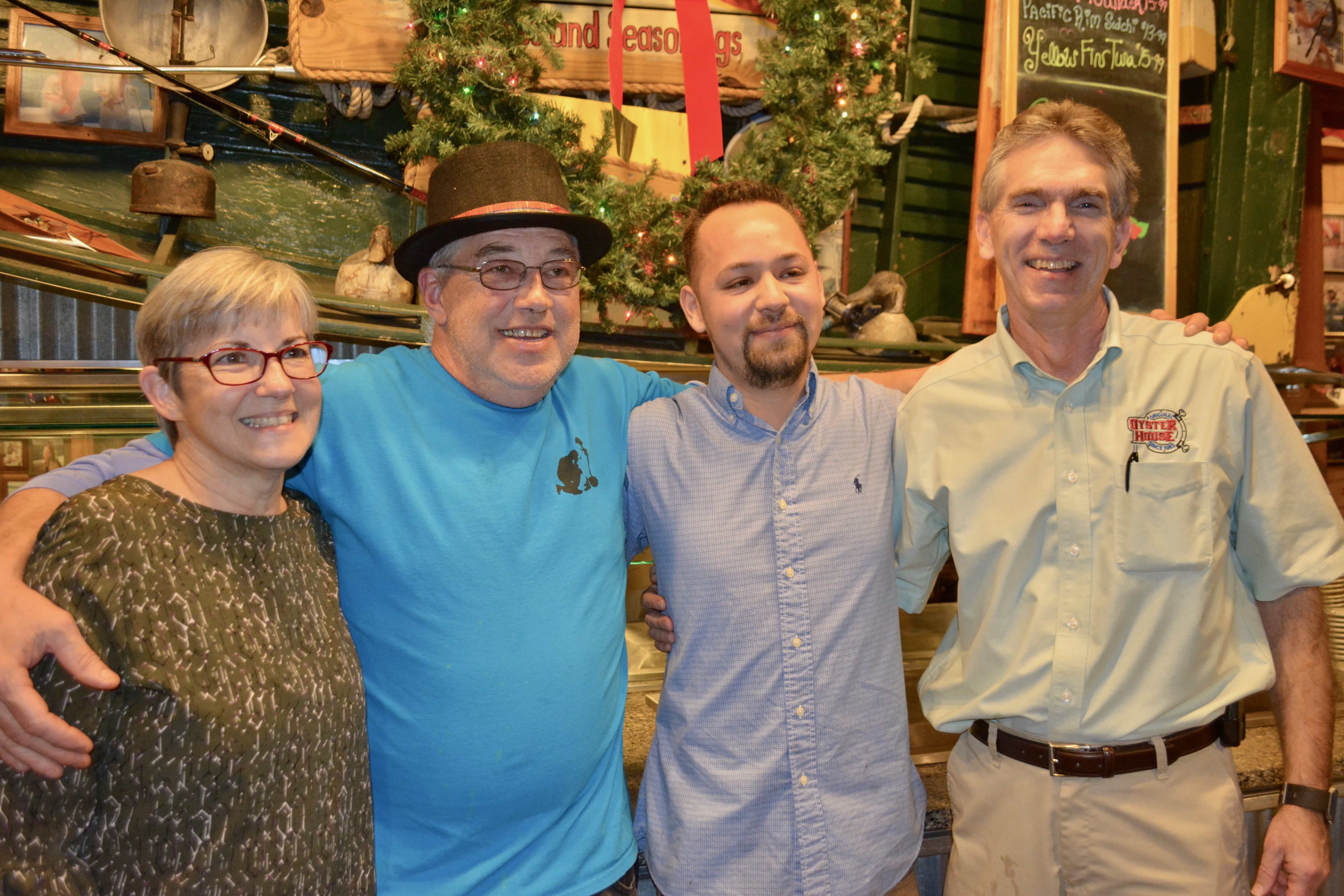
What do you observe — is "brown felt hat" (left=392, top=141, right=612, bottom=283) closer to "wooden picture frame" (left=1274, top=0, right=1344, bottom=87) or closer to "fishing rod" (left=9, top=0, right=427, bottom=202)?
"fishing rod" (left=9, top=0, right=427, bottom=202)

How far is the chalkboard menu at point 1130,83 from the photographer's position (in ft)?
13.3

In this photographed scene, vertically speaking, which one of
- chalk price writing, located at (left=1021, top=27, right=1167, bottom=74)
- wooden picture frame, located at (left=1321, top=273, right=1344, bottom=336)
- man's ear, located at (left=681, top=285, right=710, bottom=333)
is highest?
chalk price writing, located at (left=1021, top=27, right=1167, bottom=74)

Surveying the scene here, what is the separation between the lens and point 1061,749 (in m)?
1.59

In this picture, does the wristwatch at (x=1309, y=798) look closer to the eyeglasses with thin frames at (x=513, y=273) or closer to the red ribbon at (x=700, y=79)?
the eyeglasses with thin frames at (x=513, y=273)

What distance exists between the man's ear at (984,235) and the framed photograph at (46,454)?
2411 millimetres

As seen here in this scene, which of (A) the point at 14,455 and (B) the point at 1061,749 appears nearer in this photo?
(B) the point at 1061,749

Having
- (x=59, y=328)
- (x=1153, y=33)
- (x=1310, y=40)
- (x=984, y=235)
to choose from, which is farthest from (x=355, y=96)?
(x=1310, y=40)

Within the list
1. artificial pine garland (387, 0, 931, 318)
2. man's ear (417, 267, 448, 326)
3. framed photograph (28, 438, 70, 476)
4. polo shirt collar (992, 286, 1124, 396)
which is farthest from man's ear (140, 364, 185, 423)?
artificial pine garland (387, 0, 931, 318)

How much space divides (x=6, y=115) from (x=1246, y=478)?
4.07m

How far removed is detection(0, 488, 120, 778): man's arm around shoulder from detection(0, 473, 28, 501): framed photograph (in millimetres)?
1791

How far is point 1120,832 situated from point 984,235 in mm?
1083

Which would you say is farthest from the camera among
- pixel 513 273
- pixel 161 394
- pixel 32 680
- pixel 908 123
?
pixel 908 123

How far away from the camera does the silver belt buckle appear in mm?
1582

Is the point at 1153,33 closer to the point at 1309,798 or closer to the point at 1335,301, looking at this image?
the point at 1335,301
